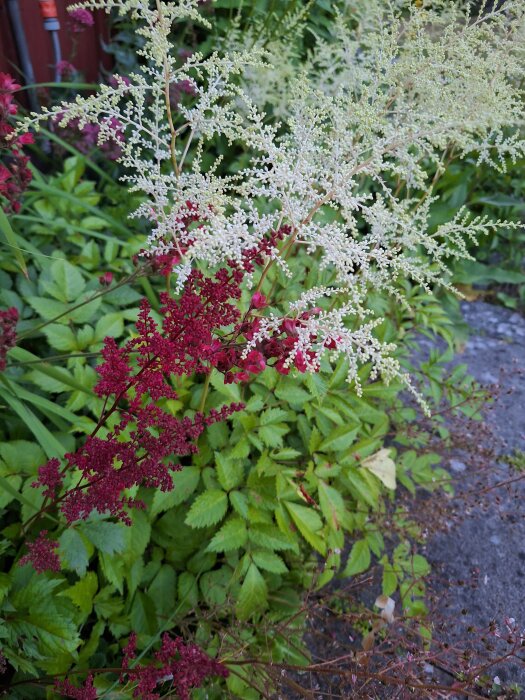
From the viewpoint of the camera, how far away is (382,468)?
1.94 m

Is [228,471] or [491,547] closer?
[228,471]

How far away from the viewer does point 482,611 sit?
2176 mm

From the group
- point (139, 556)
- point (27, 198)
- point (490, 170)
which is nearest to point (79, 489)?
point (139, 556)

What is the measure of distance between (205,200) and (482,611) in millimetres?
1982

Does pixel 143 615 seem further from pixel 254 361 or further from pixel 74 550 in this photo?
pixel 254 361

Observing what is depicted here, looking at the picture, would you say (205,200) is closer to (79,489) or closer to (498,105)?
(79,489)

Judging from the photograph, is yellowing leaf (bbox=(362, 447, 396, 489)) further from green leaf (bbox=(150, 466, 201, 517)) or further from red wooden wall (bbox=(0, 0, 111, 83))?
red wooden wall (bbox=(0, 0, 111, 83))

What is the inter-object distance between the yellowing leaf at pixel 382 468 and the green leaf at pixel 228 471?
1.62 ft

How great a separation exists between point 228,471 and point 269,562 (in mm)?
303

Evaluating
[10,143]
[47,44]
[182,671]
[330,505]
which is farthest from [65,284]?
[47,44]

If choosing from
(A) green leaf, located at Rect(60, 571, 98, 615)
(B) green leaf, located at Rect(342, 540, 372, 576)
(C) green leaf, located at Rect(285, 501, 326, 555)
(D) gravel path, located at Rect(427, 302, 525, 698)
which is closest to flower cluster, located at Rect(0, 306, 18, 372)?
(A) green leaf, located at Rect(60, 571, 98, 615)

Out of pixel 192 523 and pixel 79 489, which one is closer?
pixel 79 489

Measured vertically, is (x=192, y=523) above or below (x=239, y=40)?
below

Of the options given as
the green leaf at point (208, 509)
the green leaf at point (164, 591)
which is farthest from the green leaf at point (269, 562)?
the green leaf at point (164, 591)
